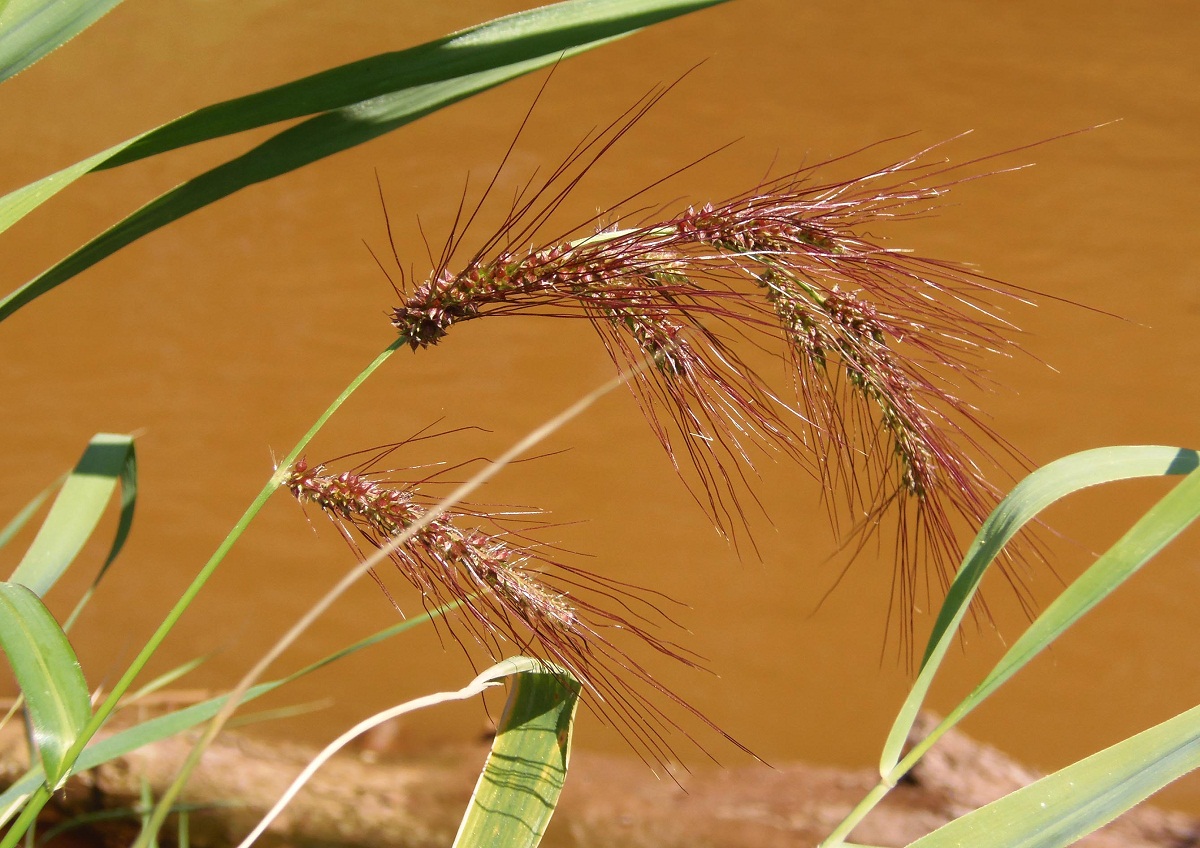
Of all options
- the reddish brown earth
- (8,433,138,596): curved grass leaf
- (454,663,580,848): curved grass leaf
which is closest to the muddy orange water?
the reddish brown earth

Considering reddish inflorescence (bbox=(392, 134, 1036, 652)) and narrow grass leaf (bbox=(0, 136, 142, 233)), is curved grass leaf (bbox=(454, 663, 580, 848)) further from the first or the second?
narrow grass leaf (bbox=(0, 136, 142, 233))

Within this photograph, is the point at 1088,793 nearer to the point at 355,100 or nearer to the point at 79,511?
Result: the point at 355,100

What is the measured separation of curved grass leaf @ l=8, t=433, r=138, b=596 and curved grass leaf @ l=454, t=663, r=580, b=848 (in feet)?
0.85

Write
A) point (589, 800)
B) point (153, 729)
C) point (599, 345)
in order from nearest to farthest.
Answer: point (153, 729) < point (589, 800) < point (599, 345)

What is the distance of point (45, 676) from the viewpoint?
31cm

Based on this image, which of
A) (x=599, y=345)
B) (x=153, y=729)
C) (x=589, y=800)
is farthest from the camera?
(x=599, y=345)

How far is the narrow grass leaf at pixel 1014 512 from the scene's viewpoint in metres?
0.32

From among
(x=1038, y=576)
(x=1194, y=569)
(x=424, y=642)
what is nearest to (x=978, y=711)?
(x=1038, y=576)

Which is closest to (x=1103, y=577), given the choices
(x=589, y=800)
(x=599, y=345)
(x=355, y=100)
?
(x=355, y=100)

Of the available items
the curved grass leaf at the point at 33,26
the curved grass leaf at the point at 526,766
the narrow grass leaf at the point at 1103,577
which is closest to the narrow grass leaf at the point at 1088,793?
the narrow grass leaf at the point at 1103,577

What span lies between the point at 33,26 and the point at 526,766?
33 centimetres

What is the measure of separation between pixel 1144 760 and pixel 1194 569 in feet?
4.52

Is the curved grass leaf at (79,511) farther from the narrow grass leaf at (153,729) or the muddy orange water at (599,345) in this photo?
the muddy orange water at (599,345)

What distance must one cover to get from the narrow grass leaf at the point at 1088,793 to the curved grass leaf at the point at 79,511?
1.44 ft
